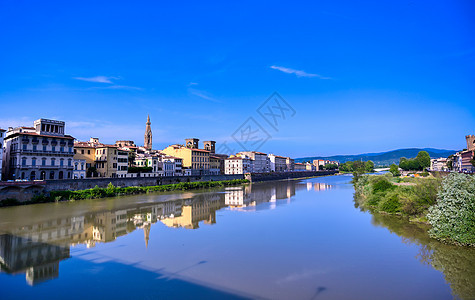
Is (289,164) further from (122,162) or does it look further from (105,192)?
(105,192)

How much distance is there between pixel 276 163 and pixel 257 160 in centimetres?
2256

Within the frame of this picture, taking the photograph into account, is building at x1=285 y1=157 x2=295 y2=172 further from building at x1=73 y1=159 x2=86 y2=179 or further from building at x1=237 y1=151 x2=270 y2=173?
building at x1=73 y1=159 x2=86 y2=179

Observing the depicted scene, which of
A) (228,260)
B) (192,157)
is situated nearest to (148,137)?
(192,157)

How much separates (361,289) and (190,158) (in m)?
60.4

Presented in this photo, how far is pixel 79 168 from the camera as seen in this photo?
40250mm

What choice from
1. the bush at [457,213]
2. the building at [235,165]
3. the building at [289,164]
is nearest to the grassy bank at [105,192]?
the building at [235,165]

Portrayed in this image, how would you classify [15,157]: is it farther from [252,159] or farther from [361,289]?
[252,159]

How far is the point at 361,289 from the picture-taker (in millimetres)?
9469

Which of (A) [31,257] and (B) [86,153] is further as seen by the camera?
(B) [86,153]

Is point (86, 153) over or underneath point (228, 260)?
over

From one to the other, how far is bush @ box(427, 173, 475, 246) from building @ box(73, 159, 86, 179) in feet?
130

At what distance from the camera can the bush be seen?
1366cm

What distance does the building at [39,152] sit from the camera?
3241cm

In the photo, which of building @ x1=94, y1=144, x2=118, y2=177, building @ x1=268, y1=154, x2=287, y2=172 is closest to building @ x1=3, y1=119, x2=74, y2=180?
building @ x1=94, y1=144, x2=118, y2=177
